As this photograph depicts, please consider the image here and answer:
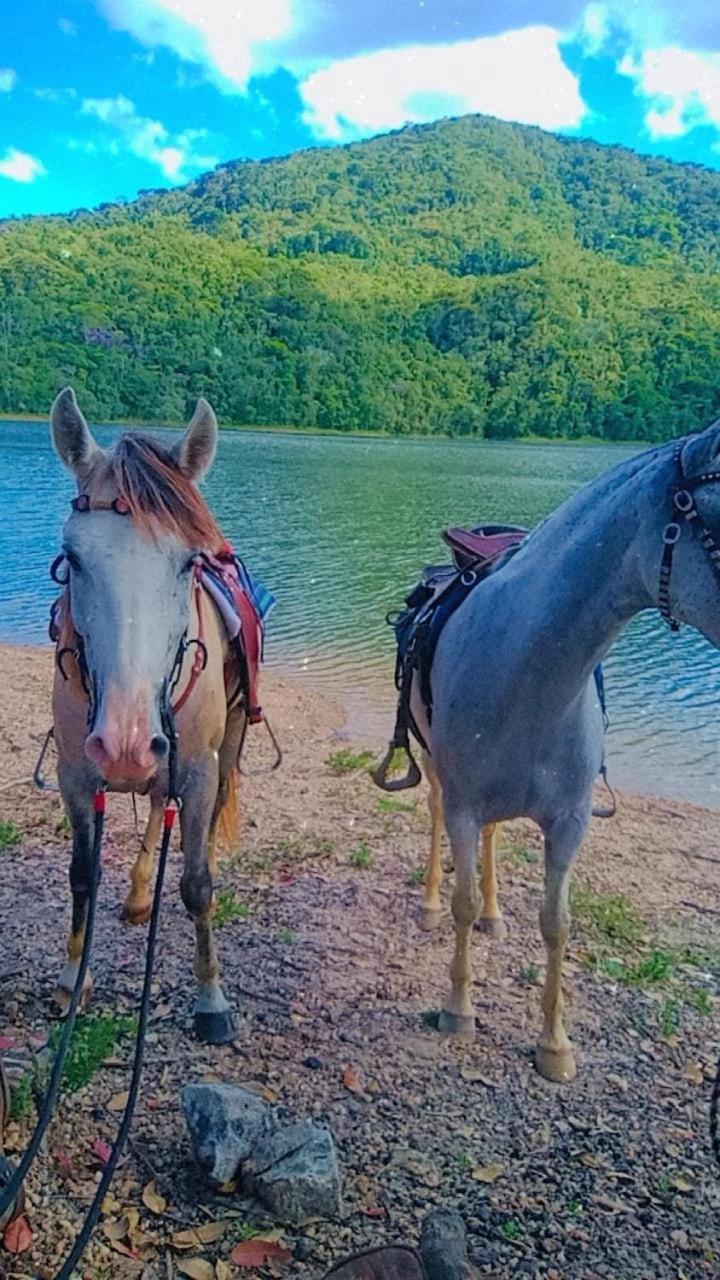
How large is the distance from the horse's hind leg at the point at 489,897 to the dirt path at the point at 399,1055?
5.1 inches

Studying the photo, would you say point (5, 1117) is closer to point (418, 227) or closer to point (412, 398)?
point (412, 398)

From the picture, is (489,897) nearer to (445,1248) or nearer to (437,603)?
(437,603)

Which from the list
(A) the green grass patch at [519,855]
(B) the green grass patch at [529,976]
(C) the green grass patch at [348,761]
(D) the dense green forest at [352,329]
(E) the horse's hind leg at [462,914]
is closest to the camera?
(E) the horse's hind leg at [462,914]

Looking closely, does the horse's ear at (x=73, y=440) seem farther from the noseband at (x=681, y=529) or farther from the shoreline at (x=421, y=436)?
the shoreline at (x=421, y=436)

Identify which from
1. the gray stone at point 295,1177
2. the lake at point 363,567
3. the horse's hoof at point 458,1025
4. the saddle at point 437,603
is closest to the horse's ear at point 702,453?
the saddle at point 437,603

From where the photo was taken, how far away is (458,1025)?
3.85 meters

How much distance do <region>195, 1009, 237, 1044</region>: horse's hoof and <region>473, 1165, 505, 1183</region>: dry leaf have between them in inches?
46.6

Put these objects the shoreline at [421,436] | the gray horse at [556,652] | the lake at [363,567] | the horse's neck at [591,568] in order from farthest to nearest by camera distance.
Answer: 1. the shoreline at [421,436]
2. the lake at [363,567]
3. the horse's neck at [591,568]
4. the gray horse at [556,652]

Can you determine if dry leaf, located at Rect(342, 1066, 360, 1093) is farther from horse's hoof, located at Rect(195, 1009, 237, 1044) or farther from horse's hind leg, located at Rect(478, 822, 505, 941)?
horse's hind leg, located at Rect(478, 822, 505, 941)

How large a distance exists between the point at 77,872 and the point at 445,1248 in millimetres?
1996

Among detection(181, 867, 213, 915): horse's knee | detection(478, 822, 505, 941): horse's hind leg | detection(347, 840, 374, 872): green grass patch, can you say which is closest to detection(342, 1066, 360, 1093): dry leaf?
detection(181, 867, 213, 915): horse's knee

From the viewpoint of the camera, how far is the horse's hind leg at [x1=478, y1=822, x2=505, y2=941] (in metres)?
4.77

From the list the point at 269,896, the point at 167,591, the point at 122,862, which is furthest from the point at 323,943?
the point at 167,591

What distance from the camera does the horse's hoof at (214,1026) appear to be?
3.70 meters
